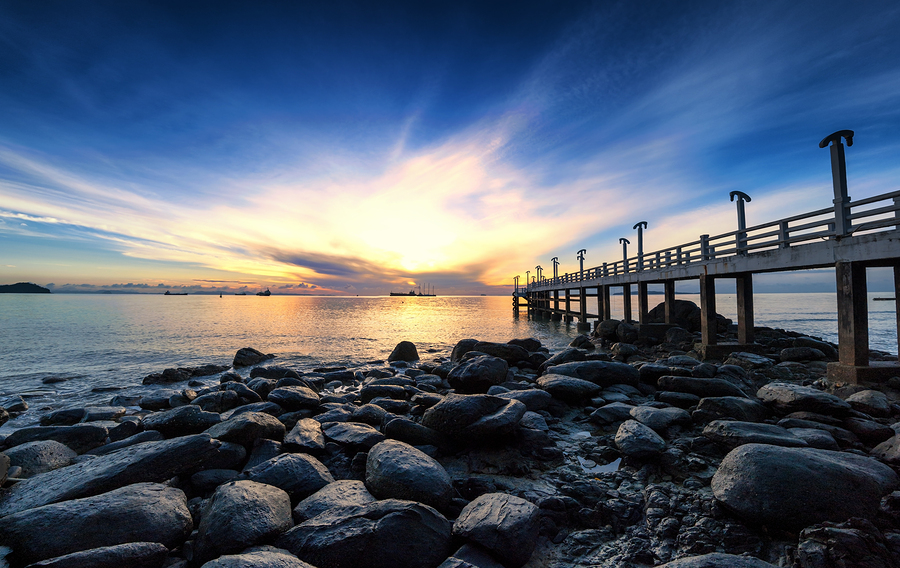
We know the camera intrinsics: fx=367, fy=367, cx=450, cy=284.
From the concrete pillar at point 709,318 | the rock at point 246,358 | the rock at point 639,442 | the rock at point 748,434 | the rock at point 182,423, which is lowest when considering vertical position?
the rock at point 246,358

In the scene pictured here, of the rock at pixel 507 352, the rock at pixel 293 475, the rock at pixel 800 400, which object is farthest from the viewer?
the rock at pixel 507 352

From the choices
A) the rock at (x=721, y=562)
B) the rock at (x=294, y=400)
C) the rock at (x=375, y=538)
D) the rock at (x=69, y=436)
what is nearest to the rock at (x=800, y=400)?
the rock at (x=721, y=562)

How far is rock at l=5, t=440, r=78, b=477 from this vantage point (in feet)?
17.7

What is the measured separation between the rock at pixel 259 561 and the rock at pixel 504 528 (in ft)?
4.70

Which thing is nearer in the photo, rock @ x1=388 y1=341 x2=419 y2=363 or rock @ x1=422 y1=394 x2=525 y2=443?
rock @ x1=422 y1=394 x2=525 y2=443

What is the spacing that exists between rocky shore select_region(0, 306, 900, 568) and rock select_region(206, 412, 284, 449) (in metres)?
0.02

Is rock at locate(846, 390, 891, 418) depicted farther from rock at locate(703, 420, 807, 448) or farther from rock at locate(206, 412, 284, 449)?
rock at locate(206, 412, 284, 449)

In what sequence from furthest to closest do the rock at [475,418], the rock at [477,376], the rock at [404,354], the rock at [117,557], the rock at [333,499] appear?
the rock at [404,354] < the rock at [477,376] < the rock at [475,418] < the rock at [333,499] < the rock at [117,557]

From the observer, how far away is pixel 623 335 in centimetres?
1817

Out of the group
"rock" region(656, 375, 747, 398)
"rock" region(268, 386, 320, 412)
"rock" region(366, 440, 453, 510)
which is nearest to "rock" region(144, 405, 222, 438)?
"rock" region(268, 386, 320, 412)

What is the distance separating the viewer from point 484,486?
15.3 feet

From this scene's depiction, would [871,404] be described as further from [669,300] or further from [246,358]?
[246,358]

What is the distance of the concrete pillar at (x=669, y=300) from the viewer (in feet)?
61.9

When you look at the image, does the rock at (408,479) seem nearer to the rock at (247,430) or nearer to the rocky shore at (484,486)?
the rocky shore at (484,486)
